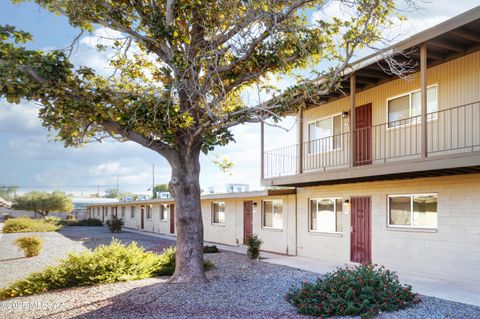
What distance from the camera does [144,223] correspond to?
1433 inches

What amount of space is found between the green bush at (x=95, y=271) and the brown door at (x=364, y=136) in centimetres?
712

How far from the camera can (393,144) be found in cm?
1276

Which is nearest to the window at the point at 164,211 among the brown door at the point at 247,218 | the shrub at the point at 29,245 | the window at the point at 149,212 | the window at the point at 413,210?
the window at the point at 149,212

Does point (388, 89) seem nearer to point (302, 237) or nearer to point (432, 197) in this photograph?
point (432, 197)

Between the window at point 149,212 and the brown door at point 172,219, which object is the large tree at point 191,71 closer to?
the brown door at point 172,219

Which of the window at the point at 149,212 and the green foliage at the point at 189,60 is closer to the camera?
the green foliage at the point at 189,60

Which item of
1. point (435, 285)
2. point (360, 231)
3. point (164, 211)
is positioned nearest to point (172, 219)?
point (164, 211)

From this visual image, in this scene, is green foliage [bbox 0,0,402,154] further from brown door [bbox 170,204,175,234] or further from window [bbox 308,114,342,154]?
brown door [bbox 170,204,175,234]

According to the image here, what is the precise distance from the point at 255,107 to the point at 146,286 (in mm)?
4586

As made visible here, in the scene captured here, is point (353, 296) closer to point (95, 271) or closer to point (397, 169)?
point (397, 169)

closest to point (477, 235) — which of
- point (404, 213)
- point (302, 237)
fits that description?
point (404, 213)

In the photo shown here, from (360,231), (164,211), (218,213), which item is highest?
(360,231)

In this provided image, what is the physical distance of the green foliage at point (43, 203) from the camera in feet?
181

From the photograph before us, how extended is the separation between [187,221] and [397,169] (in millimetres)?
5470
